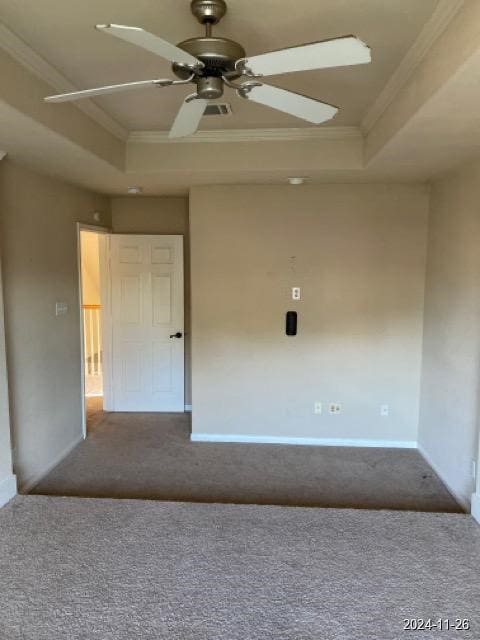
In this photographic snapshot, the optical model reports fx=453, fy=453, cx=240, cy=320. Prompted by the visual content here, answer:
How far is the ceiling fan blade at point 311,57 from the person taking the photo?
1394mm

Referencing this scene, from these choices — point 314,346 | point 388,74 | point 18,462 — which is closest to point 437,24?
point 388,74

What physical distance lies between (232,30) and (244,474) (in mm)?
3127

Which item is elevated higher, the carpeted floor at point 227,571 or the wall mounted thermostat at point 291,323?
the wall mounted thermostat at point 291,323

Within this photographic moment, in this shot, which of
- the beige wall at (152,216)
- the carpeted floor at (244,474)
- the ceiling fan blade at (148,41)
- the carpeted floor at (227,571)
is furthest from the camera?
the beige wall at (152,216)

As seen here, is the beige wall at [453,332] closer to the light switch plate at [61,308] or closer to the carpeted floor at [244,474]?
the carpeted floor at [244,474]

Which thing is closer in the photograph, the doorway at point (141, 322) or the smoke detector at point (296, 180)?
the smoke detector at point (296, 180)

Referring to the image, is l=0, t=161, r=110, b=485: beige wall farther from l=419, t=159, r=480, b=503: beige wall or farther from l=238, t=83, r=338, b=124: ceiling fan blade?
l=419, t=159, r=480, b=503: beige wall

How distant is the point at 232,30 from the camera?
6.64 feet

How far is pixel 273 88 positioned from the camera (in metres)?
1.71

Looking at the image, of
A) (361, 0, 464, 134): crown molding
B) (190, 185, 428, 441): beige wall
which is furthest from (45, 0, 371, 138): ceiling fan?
(190, 185, 428, 441): beige wall

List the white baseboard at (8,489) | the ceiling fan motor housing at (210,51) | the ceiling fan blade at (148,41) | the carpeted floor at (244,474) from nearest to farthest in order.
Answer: the ceiling fan blade at (148,41)
the ceiling fan motor housing at (210,51)
the white baseboard at (8,489)
the carpeted floor at (244,474)

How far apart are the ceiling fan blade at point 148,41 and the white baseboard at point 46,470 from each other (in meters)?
3.17

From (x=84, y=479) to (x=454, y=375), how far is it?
9.94ft

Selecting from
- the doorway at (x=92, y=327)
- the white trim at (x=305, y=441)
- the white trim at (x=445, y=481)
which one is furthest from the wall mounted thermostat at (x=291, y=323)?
the doorway at (x=92, y=327)
